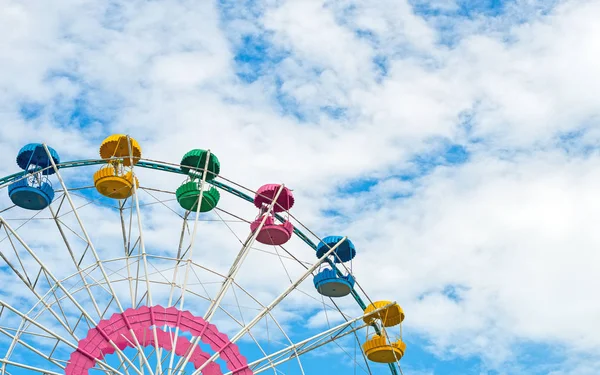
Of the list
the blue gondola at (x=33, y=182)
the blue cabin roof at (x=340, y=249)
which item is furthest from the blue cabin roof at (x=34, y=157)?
the blue cabin roof at (x=340, y=249)

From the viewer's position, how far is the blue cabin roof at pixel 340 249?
27766 millimetres

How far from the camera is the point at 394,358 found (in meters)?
26.1

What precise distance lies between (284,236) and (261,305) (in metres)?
3.81

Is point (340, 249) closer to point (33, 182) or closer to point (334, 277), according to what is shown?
point (334, 277)

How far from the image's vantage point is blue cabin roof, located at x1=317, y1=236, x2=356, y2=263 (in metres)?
27.8

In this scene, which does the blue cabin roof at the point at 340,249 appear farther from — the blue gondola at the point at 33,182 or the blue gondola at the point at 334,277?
the blue gondola at the point at 33,182

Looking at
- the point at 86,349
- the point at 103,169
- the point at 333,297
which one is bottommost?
the point at 86,349

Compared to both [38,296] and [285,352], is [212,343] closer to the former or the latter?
[285,352]

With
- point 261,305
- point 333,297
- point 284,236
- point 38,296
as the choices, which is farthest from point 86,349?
point 333,297

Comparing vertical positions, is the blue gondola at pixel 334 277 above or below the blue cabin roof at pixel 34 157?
below

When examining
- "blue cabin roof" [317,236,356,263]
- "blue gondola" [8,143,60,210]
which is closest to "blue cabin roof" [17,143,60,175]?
"blue gondola" [8,143,60,210]

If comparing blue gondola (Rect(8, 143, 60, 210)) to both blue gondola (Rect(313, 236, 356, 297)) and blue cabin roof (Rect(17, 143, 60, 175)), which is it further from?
blue gondola (Rect(313, 236, 356, 297))

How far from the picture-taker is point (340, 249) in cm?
2855

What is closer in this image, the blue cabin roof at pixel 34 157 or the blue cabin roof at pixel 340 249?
the blue cabin roof at pixel 34 157
